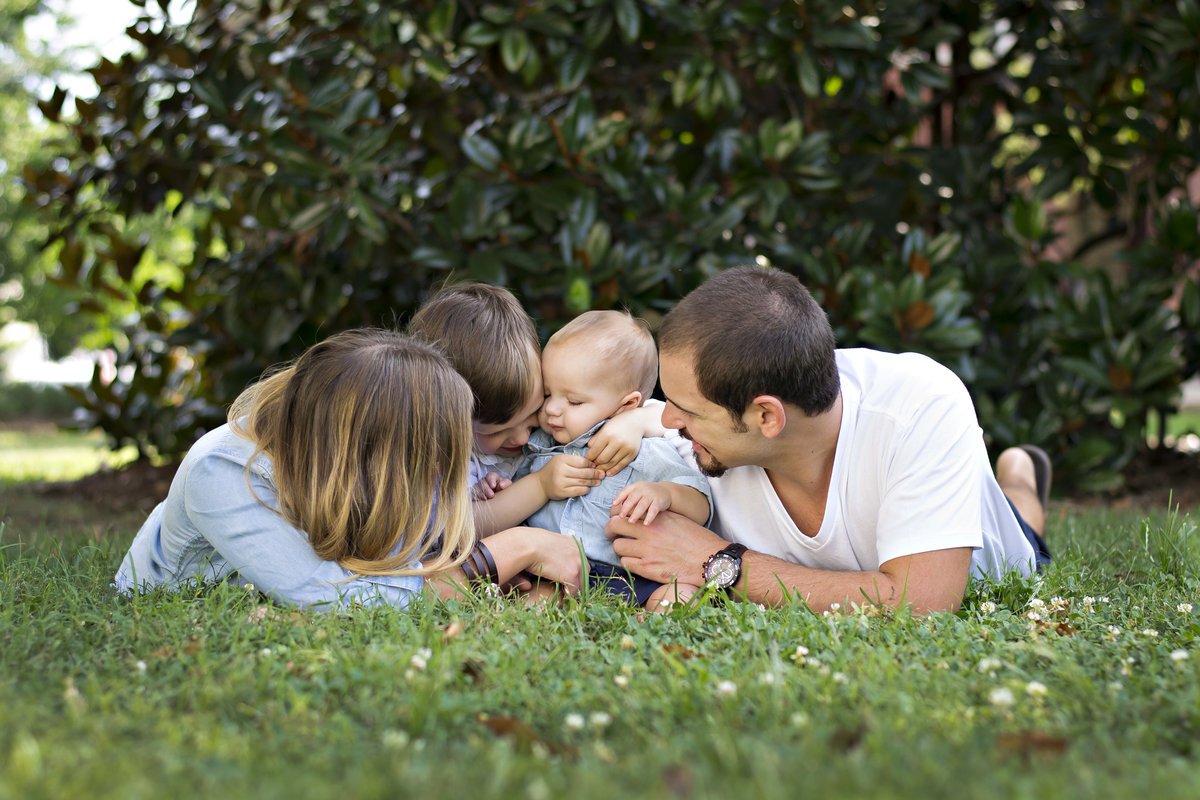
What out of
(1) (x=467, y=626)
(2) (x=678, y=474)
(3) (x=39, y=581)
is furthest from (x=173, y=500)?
(2) (x=678, y=474)

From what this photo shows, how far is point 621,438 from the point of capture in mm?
3062

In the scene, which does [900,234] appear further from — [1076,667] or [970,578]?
[1076,667]

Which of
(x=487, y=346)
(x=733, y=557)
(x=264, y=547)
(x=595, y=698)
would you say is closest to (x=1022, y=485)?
(x=733, y=557)

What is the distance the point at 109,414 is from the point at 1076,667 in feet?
18.9

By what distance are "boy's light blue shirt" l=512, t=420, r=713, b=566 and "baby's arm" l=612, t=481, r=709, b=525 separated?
45 mm

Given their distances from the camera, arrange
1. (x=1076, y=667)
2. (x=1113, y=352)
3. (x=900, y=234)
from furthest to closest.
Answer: (x=900, y=234) < (x=1113, y=352) < (x=1076, y=667)

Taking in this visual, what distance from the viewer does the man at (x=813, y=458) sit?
8.50 feet

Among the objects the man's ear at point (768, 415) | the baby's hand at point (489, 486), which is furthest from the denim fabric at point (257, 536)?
the man's ear at point (768, 415)

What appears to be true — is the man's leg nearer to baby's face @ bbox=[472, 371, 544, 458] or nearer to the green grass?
the green grass

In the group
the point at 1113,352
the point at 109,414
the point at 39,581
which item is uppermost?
the point at 39,581

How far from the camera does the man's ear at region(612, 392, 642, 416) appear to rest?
10.5 feet

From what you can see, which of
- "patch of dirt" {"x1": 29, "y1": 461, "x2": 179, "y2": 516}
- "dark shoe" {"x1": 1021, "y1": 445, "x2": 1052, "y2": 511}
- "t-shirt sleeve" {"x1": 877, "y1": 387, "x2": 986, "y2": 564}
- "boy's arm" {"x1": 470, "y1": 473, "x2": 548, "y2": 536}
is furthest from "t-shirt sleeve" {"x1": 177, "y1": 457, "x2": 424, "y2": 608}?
"patch of dirt" {"x1": 29, "y1": 461, "x2": 179, "y2": 516}

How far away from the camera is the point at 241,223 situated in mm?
5531

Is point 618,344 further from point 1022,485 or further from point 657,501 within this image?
point 1022,485
